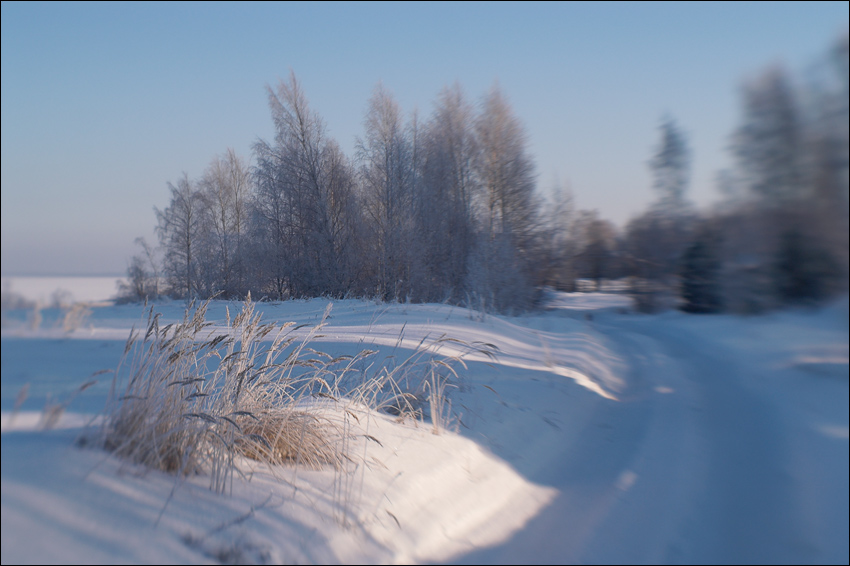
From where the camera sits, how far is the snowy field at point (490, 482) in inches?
76.5

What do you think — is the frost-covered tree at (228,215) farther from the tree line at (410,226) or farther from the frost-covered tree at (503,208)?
the frost-covered tree at (503,208)

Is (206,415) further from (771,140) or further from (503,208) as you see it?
(503,208)

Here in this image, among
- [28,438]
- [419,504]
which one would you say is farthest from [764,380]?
[28,438]

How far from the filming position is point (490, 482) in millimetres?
3430

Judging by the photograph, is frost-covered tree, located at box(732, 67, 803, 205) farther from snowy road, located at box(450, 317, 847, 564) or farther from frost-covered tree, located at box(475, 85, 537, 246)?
frost-covered tree, located at box(475, 85, 537, 246)

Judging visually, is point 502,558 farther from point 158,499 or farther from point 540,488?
point 158,499

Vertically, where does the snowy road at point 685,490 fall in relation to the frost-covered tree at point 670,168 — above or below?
below

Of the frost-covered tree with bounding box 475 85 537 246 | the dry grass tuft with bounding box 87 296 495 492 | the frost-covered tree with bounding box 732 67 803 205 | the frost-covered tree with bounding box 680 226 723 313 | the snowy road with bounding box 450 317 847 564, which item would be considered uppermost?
the frost-covered tree with bounding box 475 85 537 246

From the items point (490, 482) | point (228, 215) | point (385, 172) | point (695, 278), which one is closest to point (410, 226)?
point (385, 172)

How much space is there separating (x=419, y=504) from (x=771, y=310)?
2345mm

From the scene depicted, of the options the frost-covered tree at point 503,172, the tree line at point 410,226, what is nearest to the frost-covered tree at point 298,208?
the tree line at point 410,226

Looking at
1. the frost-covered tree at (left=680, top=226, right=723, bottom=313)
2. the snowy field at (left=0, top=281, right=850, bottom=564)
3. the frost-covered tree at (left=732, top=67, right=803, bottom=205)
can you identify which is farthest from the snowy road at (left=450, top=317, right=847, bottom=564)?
the frost-covered tree at (left=680, top=226, right=723, bottom=313)

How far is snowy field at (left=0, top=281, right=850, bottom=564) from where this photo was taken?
1943mm

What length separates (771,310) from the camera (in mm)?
2850
